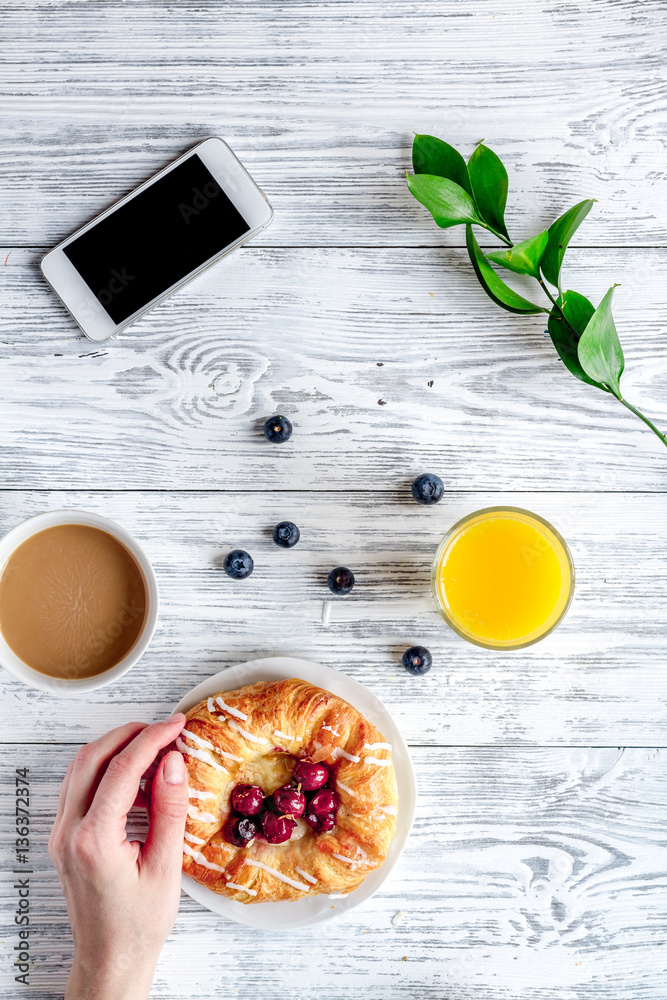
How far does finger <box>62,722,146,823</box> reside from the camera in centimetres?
105

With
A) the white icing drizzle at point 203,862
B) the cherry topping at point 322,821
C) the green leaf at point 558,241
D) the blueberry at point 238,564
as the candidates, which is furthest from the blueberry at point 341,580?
the green leaf at point 558,241

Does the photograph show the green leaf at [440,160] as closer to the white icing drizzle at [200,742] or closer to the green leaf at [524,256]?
the green leaf at [524,256]

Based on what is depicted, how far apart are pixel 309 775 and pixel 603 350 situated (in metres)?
0.79

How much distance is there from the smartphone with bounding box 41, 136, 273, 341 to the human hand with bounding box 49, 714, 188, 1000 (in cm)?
68

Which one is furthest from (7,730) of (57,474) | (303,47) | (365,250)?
(303,47)

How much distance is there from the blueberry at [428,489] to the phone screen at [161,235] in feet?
1.63

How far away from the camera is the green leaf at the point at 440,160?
1.18 metres

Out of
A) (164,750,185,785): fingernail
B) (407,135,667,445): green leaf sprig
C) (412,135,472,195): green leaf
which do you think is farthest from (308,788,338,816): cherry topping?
(412,135,472,195): green leaf

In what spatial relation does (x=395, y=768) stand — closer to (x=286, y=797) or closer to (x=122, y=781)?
(x=286, y=797)

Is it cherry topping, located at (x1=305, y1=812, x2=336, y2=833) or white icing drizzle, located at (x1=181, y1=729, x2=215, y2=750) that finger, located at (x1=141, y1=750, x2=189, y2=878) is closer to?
white icing drizzle, located at (x1=181, y1=729, x2=215, y2=750)

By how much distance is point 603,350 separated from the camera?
3.77 feet

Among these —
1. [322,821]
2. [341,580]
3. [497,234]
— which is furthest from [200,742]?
[497,234]

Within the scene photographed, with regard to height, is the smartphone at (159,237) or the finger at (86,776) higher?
the smartphone at (159,237)

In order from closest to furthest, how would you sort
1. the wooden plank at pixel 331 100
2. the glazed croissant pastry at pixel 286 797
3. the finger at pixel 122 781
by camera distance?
1. the finger at pixel 122 781
2. the glazed croissant pastry at pixel 286 797
3. the wooden plank at pixel 331 100
